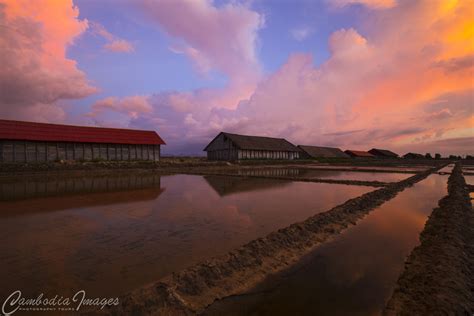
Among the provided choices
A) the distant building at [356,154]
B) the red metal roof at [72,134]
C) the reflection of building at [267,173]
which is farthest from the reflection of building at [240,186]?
the distant building at [356,154]

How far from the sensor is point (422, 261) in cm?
520

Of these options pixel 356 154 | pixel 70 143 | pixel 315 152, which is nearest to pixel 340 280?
pixel 70 143

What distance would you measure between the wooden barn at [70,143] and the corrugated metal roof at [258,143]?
46.9 ft

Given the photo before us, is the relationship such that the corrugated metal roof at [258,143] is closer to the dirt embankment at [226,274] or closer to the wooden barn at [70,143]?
the wooden barn at [70,143]

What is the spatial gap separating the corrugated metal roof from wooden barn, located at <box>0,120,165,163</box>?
562 inches

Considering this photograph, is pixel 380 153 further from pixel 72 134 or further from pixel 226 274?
pixel 226 274

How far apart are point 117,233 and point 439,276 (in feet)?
23.5

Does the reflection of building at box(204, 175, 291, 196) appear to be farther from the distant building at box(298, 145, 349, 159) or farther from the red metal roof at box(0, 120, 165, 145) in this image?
the distant building at box(298, 145, 349, 159)

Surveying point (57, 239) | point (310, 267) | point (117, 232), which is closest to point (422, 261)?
point (310, 267)

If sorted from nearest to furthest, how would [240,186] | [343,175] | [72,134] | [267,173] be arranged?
[240,186] → [343,175] → [267,173] → [72,134]

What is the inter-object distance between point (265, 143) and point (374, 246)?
47.0m

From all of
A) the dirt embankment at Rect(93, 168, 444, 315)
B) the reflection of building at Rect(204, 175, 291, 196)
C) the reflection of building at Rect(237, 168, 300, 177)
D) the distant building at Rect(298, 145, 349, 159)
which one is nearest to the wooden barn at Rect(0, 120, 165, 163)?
the reflection of building at Rect(237, 168, 300, 177)

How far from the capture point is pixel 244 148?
1791 inches

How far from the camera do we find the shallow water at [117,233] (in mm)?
4340
